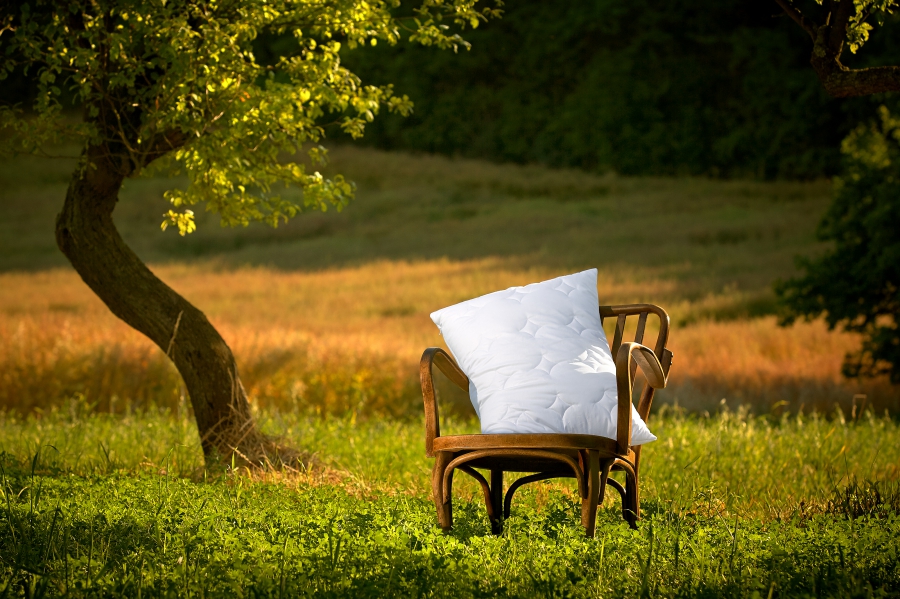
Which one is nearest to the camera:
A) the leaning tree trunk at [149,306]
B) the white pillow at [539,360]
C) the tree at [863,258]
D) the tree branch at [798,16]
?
the white pillow at [539,360]

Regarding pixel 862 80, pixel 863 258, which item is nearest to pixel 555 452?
pixel 862 80

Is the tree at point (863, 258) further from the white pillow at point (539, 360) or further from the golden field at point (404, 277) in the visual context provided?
the white pillow at point (539, 360)

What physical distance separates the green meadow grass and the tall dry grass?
3.20 m

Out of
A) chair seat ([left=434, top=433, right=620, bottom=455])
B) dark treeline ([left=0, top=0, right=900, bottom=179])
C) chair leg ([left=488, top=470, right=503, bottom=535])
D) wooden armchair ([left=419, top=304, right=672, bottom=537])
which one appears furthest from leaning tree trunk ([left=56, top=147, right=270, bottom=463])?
dark treeline ([left=0, top=0, right=900, bottom=179])

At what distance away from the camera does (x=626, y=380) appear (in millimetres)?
2939

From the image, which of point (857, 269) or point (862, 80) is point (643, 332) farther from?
point (857, 269)

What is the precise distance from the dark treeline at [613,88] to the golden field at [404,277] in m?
1.04

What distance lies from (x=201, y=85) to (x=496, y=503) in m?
2.38

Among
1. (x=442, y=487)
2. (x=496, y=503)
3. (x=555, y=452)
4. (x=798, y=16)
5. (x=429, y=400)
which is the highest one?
(x=798, y=16)

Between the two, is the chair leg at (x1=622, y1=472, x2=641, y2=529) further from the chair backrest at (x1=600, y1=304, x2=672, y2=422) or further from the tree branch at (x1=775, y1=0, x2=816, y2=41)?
the tree branch at (x1=775, y1=0, x2=816, y2=41)

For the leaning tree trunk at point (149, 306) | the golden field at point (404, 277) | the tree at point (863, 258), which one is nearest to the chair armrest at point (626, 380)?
the leaning tree trunk at point (149, 306)

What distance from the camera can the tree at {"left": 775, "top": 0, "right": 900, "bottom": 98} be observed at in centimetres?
377

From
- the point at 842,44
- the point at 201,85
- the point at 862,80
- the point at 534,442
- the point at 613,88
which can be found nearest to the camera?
the point at 534,442

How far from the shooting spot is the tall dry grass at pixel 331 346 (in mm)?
8320
